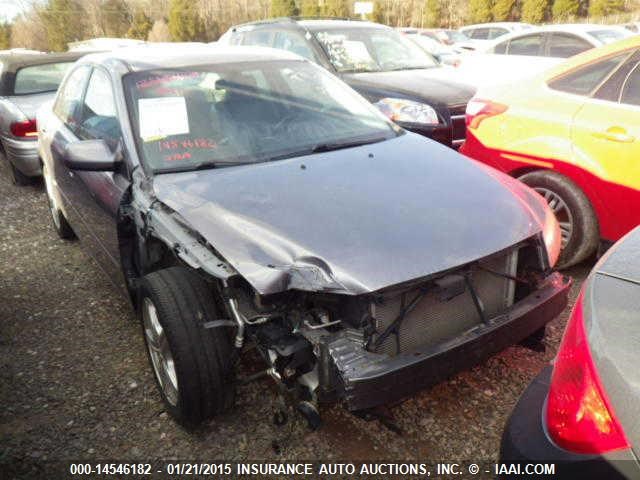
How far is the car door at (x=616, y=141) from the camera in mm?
2955

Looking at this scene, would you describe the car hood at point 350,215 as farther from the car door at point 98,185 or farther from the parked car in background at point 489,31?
the parked car in background at point 489,31

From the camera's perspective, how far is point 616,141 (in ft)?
9.85

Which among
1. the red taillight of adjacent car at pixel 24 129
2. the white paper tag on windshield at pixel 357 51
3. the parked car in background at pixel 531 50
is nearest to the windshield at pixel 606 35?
the parked car in background at pixel 531 50

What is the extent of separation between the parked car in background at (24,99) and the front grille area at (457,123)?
437 centimetres

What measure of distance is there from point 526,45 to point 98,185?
7.49m

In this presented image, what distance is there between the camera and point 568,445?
3.94 ft

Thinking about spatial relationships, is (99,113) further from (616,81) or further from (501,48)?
(501,48)

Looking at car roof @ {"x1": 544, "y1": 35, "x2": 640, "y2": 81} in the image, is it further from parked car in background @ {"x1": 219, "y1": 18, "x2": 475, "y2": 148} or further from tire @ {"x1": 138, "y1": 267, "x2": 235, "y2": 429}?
tire @ {"x1": 138, "y1": 267, "x2": 235, "y2": 429}

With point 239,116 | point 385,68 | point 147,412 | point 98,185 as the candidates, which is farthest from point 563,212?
point 385,68

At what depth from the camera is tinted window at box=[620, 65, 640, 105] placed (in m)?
3.05

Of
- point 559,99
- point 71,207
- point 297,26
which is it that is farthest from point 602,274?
point 297,26

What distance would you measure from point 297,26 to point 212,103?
3691mm

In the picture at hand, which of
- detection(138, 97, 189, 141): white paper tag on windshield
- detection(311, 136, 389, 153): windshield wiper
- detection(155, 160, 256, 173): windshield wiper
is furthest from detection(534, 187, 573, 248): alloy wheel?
detection(138, 97, 189, 141): white paper tag on windshield

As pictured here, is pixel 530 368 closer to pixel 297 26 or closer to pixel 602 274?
pixel 602 274
